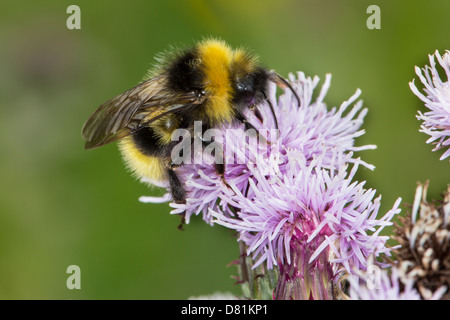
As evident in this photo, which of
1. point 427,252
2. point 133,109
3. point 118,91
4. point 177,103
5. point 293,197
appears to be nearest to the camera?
point 427,252

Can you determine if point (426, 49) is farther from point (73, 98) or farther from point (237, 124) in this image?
point (73, 98)

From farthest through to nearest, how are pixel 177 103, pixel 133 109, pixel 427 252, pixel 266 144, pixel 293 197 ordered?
pixel 266 144, pixel 133 109, pixel 177 103, pixel 293 197, pixel 427 252

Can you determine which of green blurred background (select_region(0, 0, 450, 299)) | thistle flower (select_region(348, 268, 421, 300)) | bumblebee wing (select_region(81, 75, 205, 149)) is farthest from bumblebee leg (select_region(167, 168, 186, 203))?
green blurred background (select_region(0, 0, 450, 299))

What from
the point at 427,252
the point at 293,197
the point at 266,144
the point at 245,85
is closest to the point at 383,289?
the point at 427,252

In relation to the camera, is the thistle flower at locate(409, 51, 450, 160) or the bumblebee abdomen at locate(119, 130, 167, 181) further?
the bumblebee abdomen at locate(119, 130, 167, 181)

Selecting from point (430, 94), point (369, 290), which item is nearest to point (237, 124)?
point (430, 94)

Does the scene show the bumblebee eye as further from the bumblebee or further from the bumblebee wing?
the bumblebee wing

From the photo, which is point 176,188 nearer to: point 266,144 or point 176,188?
point 176,188

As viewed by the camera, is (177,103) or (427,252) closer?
(427,252)
